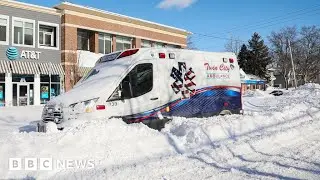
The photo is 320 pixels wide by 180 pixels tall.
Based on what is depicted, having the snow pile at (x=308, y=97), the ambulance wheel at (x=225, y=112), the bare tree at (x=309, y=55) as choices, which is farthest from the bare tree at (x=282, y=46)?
the ambulance wheel at (x=225, y=112)

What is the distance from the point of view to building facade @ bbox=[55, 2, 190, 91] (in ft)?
108

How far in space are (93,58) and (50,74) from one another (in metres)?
5.13

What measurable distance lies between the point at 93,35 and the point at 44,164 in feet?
101

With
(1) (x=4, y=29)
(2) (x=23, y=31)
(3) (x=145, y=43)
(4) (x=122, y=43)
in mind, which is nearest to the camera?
(1) (x=4, y=29)

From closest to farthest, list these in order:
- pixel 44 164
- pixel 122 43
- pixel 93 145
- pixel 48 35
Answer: pixel 44 164 → pixel 93 145 → pixel 48 35 → pixel 122 43

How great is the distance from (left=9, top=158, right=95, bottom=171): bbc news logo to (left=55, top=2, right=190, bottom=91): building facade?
26658 mm

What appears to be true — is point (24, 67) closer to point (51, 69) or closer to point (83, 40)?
point (51, 69)

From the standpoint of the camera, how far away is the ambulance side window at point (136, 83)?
9922 millimetres

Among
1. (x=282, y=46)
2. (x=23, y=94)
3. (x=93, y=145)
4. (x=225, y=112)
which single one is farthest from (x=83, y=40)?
(x=282, y=46)

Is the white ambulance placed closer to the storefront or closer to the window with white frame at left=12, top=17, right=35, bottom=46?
the storefront

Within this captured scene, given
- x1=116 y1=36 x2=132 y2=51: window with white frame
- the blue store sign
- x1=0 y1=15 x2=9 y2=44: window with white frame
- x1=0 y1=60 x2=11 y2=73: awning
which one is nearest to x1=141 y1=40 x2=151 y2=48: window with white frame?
x1=116 y1=36 x2=132 y2=51: window with white frame

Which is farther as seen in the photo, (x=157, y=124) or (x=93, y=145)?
(x=157, y=124)

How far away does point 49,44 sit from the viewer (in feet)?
107

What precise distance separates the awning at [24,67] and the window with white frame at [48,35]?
214cm
